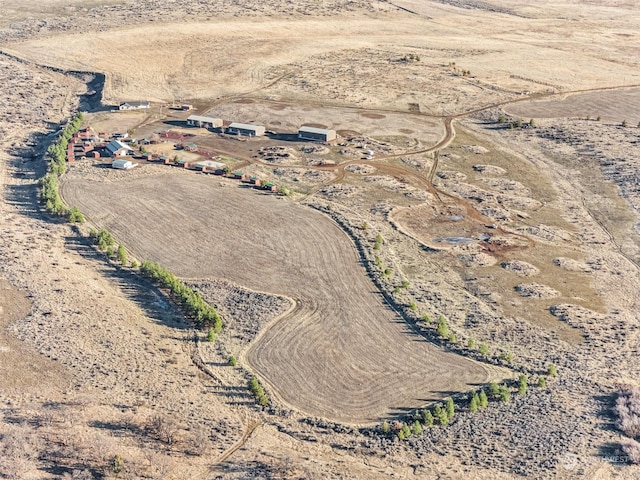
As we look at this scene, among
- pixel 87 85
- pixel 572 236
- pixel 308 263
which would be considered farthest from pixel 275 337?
pixel 87 85

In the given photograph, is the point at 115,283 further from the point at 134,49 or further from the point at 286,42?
the point at 286,42

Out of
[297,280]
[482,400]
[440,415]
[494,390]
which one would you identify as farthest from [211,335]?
[494,390]

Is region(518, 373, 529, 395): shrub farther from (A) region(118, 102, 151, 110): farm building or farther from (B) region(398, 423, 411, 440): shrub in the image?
(A) region(118, 102, 151, 110): farm building

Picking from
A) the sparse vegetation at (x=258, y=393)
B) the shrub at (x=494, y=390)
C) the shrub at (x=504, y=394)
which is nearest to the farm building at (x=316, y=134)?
the sparse vegetation at (x=258, y=393)

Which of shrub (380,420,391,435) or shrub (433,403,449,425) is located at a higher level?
shrub (433,403,449,425)

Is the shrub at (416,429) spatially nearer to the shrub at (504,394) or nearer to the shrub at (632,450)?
the shrub at (504,394)

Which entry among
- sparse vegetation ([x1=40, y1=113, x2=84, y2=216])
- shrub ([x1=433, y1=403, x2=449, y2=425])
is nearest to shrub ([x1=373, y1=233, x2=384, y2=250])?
shrub ([x1=433, y1=403, x2=449, y2=425])
